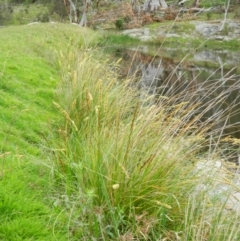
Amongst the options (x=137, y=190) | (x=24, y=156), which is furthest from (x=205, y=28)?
(x=137, y=190)

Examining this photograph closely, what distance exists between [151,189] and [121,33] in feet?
107

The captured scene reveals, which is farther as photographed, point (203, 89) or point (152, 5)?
point (152, 5)

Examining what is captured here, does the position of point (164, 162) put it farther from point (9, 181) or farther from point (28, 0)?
point (28, 0)

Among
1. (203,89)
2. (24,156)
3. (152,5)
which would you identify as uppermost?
(203,89)

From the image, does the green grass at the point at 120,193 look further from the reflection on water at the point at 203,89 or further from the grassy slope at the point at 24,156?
the reflection on water at the point at 203,89

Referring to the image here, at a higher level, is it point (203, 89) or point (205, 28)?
point (203, 89)

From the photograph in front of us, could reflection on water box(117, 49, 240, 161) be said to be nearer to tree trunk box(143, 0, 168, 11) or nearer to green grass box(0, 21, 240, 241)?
green grass box(0, 21, 240, 241)

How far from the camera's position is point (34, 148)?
3.91 metres

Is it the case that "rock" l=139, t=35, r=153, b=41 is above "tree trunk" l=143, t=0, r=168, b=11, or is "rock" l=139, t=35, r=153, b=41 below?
below

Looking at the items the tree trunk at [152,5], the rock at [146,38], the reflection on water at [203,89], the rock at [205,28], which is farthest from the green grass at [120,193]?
the tree trunk at [152,5]

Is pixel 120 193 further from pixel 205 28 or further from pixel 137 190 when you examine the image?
pixel 205 28

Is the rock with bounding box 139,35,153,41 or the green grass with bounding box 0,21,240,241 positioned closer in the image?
the green grass with bounding box 0,21,240,241

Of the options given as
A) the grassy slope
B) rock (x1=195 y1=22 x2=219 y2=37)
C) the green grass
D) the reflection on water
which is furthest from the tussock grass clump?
rock (x1=195 y1=22 x2=219 y2=37)

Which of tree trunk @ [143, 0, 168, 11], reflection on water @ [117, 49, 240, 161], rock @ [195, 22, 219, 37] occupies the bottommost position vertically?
rock @ [195, 22, 219, 37]
